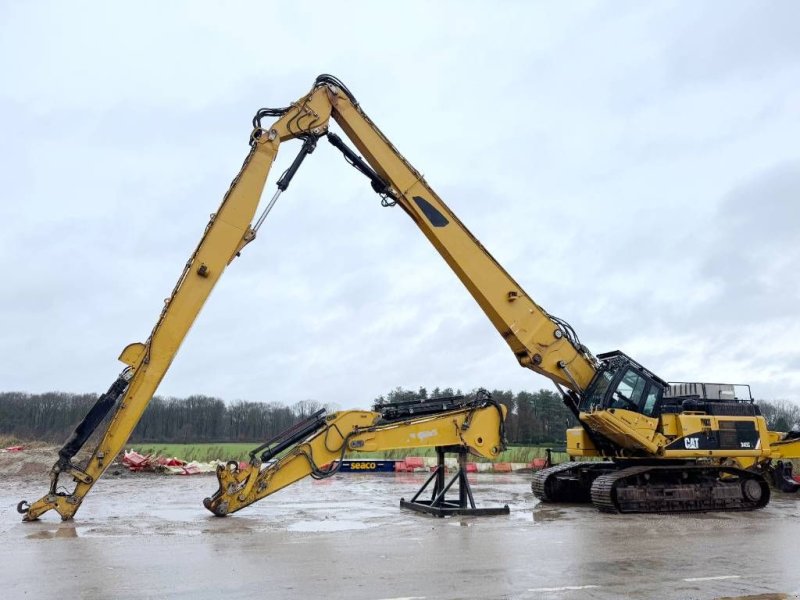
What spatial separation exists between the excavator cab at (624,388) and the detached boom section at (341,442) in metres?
2.32

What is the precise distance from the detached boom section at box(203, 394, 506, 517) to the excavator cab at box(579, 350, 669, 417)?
7.60 ft

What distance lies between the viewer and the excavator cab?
1555cm

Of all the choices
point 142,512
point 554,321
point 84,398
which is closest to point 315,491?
point 142,512

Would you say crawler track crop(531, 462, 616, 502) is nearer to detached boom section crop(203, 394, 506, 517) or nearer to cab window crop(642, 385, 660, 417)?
cab window crop(642, 385, 660, 417)

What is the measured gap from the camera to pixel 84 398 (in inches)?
2859

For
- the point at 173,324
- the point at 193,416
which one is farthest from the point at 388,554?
the point at 193,416

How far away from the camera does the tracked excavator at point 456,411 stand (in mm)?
13203

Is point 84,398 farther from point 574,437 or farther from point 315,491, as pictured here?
point 574,437

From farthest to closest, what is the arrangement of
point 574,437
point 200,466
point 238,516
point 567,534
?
1. point 200,466
2. point 574,437
3. point 238,516
4. point 567,534

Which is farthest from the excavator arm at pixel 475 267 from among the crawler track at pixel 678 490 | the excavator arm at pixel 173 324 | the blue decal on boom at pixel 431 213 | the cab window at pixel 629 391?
the crawler track at pixel 678 490

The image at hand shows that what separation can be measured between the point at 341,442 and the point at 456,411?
2451mm

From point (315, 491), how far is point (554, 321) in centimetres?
890

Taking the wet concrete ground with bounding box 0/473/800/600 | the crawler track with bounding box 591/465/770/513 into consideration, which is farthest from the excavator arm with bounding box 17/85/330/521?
the crawler track with bounding box 591/465/770/513

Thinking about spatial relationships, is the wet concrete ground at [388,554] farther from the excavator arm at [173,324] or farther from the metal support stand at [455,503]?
the excavator arm at [173,324]
